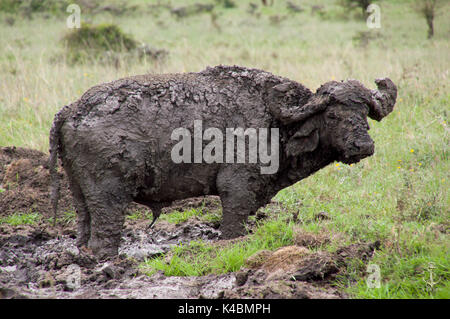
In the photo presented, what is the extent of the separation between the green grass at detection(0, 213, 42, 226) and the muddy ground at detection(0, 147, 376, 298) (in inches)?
5.9

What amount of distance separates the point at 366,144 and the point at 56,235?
388cm

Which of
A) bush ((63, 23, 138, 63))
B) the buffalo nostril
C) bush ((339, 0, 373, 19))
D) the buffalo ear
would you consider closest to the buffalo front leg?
the buffalo ear

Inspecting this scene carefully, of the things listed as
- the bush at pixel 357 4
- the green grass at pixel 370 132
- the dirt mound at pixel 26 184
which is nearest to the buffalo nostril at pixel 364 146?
the green grass at pixel 370 132

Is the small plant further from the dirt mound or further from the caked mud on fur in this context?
the dirt mound

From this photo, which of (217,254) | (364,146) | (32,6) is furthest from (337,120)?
(32,6)

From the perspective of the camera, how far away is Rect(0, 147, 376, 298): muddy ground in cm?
419

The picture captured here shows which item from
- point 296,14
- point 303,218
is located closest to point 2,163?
point 303,218

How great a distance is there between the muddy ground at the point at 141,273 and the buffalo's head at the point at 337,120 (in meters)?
0.92

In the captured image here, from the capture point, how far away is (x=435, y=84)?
998 cm

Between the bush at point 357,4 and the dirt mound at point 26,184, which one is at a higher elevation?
the bush at point 357,4

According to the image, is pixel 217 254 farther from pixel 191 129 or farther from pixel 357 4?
pixel 357 4

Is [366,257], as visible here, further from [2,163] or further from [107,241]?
[2,163]

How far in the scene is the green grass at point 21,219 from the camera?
6562 mm

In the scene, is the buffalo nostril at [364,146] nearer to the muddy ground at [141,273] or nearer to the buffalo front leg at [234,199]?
the muddy ground at [141,273]
